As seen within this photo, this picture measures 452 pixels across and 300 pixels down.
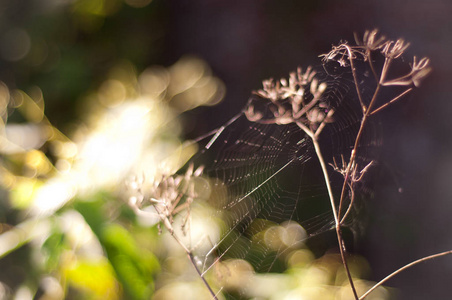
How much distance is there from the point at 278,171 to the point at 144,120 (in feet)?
1.45

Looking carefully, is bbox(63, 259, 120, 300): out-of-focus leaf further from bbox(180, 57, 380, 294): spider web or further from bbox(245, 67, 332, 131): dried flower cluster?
bbox(245, 67, 332, 131): dried flower cluster

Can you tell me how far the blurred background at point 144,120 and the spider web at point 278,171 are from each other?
7cm

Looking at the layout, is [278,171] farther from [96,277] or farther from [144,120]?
[144,120]

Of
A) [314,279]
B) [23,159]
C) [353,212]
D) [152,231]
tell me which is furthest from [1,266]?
[353,212]

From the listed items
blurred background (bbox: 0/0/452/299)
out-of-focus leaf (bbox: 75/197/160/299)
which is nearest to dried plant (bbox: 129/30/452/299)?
blurred background (bbox: 0/0/452/299)

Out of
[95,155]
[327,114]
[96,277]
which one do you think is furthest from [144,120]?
[327,114]

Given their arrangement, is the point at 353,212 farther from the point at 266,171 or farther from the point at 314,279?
the point at 314,279

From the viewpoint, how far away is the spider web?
428 millimetres

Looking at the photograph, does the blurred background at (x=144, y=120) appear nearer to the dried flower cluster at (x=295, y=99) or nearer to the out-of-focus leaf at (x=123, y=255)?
the out-of-focus leaf at (x=123, y=255)

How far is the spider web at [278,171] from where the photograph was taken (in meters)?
0.43

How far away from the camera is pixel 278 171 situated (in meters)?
0.54

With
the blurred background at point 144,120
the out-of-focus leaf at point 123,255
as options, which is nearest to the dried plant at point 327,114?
the blurred background at point 144,120

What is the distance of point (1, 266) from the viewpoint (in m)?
0.90

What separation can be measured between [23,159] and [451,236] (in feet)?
2.76
